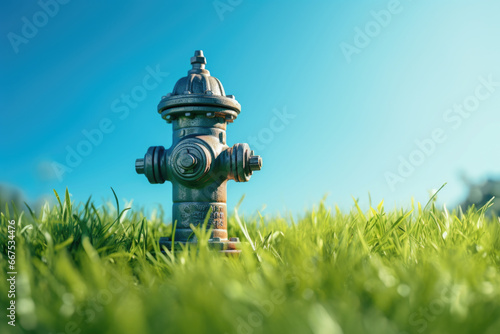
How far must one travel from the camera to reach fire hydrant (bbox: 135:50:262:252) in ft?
9.52

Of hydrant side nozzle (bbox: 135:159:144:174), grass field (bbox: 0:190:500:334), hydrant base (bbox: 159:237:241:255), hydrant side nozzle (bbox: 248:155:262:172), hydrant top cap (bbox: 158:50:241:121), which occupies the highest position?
hydrant top cap (bbox: 158:50:241:121)

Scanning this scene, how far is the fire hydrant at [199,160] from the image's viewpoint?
2902 millimetres

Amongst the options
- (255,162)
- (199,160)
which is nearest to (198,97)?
(199,160)

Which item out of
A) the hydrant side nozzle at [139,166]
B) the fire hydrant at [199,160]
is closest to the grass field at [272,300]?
the fire hydrant at [199,160]

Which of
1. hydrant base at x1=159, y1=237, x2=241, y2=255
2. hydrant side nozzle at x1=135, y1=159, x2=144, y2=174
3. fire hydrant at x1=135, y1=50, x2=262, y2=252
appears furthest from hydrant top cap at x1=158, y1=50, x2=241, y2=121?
hydrant base at x1=159, y1=237, x2=241, y2=255

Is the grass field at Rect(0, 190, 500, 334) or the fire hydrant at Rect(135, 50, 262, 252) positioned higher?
the fire hydrant at Rect(135, 50, 262, 252)

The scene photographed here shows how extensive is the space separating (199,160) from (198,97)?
46cm

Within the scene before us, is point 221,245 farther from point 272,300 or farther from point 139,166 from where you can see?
point 272,300

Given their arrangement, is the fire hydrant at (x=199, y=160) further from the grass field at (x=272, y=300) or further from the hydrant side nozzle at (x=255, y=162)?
the grass field at (x=272, y=300)

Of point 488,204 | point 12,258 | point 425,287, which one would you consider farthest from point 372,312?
point 488,204

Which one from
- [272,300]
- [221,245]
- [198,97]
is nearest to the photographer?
[272,300]

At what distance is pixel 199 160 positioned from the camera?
2859mm

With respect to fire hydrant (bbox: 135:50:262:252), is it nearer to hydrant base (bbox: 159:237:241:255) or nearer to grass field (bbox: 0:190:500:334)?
hydrant base (bbox: 159:237:241:255)

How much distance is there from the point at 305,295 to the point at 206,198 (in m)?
1.69
